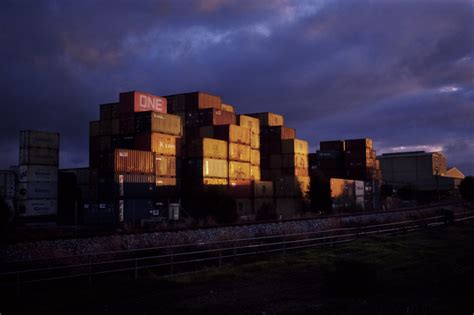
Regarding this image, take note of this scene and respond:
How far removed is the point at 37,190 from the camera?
110 feet

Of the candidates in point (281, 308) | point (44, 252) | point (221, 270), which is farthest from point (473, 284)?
point (44, 252)

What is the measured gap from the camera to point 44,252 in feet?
61.7

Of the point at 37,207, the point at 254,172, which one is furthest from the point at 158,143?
the point at 254,172

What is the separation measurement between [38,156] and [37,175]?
1477mm

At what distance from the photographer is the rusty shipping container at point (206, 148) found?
4072 cm

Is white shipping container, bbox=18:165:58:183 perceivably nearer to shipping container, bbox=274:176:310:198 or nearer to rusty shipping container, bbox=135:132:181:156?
rusty shipping container, bbox=135:132:181:156

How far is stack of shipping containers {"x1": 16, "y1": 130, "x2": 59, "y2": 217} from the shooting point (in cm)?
3312

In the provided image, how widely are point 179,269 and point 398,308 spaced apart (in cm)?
1028

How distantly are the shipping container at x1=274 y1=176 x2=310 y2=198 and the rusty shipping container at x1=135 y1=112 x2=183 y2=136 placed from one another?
1384 centimetres

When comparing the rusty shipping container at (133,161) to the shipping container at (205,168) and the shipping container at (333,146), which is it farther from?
the shipping container at (333,146)

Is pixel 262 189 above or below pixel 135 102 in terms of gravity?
below

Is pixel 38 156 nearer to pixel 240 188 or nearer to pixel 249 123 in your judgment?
pixel 240 188

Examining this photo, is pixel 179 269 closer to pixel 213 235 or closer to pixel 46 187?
pixel 213 235

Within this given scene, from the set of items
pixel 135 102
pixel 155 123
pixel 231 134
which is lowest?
pixel 231 134
